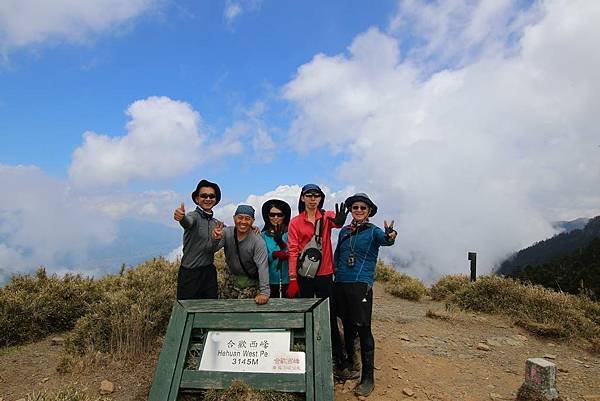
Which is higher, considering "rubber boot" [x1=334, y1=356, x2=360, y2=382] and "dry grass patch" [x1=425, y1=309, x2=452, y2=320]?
"dry grass patch" [x1=425, y1=309, x2=452, y2=320]

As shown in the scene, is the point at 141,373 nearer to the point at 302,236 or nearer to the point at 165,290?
the point at 165,290

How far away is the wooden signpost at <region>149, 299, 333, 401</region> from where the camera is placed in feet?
12.5

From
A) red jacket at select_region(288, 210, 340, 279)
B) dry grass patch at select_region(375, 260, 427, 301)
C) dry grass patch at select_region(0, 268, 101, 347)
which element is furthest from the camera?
dry grass patch at select_region(375, 260, 427, 301)

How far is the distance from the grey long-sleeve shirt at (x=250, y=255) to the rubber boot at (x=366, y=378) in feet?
4.59

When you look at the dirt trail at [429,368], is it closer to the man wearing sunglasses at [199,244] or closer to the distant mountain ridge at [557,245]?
the man wearing sunglasses at [199,244]

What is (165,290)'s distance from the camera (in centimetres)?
683

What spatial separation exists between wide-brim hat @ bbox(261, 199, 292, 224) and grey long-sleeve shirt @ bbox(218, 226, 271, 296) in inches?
19.8

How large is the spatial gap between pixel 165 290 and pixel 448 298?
6.88m

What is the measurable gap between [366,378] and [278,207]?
91.8 inches

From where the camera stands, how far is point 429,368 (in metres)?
5.52

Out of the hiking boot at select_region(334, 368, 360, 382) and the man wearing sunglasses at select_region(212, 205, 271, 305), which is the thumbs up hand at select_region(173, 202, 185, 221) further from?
the hiking boot at select_region(334, 368, 360, 382)

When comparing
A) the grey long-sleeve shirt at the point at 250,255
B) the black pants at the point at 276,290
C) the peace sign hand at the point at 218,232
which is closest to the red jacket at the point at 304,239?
the grey long-sleeve shirt at the point at 250,255

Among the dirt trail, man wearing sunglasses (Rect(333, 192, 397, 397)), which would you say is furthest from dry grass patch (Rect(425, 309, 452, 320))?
man wearing sunglasses (Rect(333, 192, 397, 397))

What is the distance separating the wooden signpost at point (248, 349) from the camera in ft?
12.5
